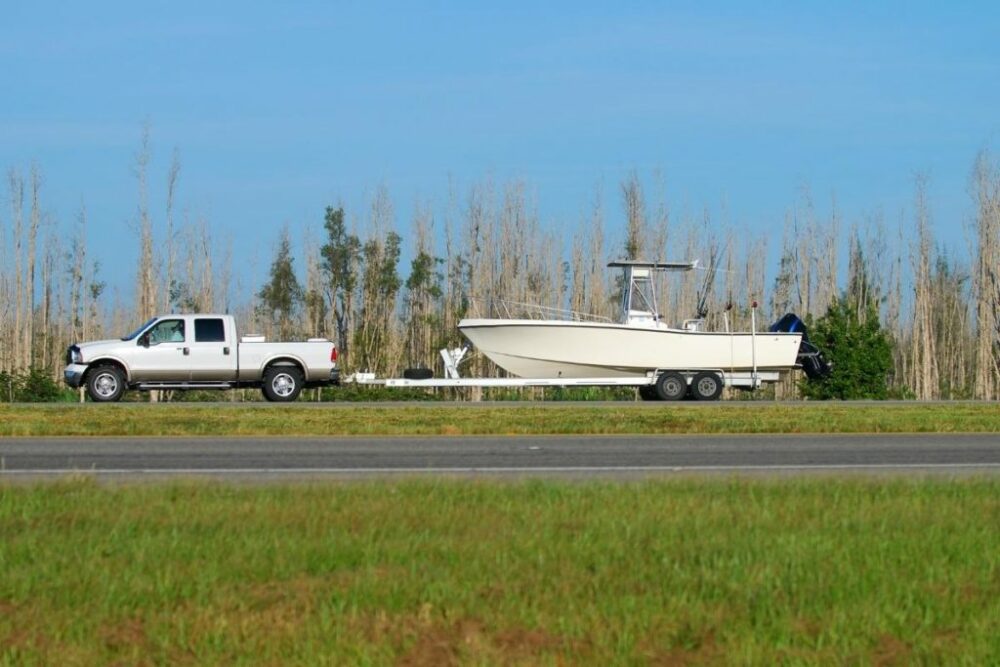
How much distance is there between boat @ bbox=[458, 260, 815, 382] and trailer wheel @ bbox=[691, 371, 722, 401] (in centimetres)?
14

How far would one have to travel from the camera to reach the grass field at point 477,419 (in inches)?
733

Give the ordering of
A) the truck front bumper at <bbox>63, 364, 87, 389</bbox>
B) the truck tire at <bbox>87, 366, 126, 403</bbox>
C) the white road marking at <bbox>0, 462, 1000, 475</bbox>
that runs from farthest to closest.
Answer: the truck front bumper at <bbox>63, 364, 87, 389</bbox>, the truck tire at <bbox>87, 366, 126, 403</bbox>, the white road marking at <bbox>0, 462, 1000, 475</bbox>

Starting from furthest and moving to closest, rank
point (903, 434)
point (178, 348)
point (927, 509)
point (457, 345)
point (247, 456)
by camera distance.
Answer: point (457, 345)
point (178, 348)
point (903, 434)
point (247, 456)
point (927, 509)

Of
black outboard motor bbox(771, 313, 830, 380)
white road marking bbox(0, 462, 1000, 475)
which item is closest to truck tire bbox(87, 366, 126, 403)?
white road marking bbox(0, 462, 1000, 475)

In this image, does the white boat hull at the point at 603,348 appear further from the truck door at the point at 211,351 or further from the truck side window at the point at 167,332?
the truck side window at the point at 167,332

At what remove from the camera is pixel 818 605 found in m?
6.41

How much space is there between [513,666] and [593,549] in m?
2.13

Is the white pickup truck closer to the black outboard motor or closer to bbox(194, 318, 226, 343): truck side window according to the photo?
bbox(194, 318, 226, 343): truck side window

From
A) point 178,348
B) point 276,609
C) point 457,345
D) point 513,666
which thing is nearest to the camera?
point 513,666

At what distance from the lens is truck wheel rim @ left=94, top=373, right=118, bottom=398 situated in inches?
1083

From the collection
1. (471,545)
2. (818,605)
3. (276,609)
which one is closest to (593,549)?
(471,545)

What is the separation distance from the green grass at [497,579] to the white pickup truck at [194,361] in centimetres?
1837

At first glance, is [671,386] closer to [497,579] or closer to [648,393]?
[648,393]

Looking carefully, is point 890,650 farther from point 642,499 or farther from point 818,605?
point 642,499
